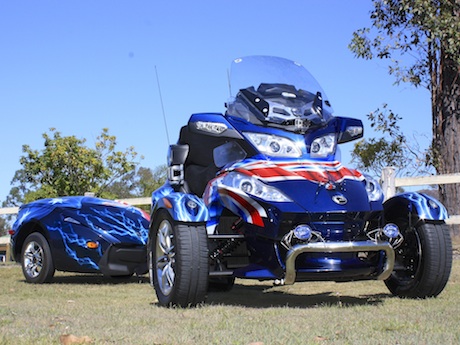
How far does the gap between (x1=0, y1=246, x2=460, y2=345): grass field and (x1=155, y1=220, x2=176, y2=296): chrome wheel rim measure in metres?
0.24

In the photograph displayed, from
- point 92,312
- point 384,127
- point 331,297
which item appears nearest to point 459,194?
point 384,127

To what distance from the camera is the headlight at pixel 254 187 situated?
5965 mm

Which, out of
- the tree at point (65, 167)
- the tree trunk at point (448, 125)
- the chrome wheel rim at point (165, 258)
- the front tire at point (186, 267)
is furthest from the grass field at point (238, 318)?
the tree at point (65, 167)

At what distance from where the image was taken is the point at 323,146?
6.70 metres

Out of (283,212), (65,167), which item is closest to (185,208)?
(283,212)

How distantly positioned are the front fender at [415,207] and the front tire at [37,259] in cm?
444

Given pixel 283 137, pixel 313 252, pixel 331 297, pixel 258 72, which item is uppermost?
pixel 258 72

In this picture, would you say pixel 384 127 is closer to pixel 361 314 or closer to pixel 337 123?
pixel 337 123

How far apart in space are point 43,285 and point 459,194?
10115 mm

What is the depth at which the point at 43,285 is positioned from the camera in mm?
9211

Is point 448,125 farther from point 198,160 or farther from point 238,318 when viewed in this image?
point 238,318

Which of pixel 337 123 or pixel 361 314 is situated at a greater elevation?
pixel 337 123

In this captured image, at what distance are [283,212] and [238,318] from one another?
916mm

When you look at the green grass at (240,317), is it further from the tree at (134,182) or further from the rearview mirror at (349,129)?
the tree at (134,182)
